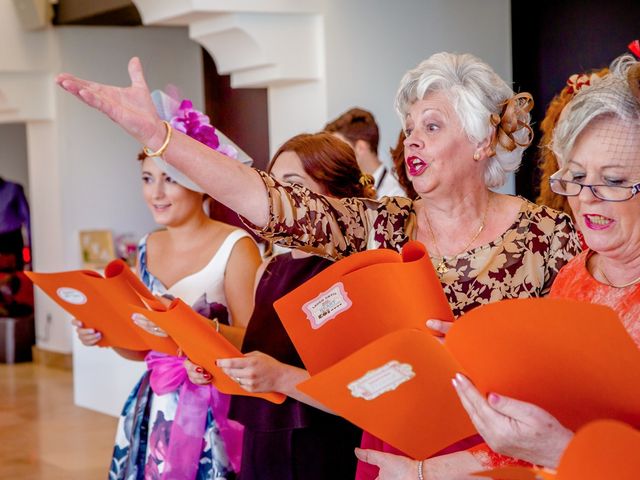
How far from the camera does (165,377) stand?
3.41m

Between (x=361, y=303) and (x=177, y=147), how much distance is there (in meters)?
0.48

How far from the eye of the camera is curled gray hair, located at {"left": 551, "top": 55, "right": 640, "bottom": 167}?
175cm

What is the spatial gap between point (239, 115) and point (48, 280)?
5.87 metres

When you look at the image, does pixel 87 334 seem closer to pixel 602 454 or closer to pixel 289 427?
pixel 289 427

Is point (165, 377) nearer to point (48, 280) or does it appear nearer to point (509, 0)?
point (48, 280)

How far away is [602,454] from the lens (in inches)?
55.5

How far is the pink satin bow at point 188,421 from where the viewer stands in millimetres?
3322

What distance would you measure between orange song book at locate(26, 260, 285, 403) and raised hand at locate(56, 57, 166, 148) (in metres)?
0.60

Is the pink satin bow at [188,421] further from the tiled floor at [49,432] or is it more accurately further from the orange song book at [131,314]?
the tiled floor at [49,432]

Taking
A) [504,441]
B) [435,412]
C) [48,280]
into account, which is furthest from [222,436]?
[504,441]

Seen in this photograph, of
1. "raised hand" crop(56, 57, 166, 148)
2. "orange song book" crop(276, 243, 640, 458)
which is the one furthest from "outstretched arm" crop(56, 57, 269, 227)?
"orange song book" crop(276, 243, 640, 458)

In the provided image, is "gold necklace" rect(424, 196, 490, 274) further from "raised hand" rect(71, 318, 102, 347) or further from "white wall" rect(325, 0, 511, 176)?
"white wall" rect(325, 0, 511, 176)


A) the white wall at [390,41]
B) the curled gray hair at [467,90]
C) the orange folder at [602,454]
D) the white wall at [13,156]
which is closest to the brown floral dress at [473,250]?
the curled gray hair at [467,90]

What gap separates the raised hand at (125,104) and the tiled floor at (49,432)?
4232 mm
